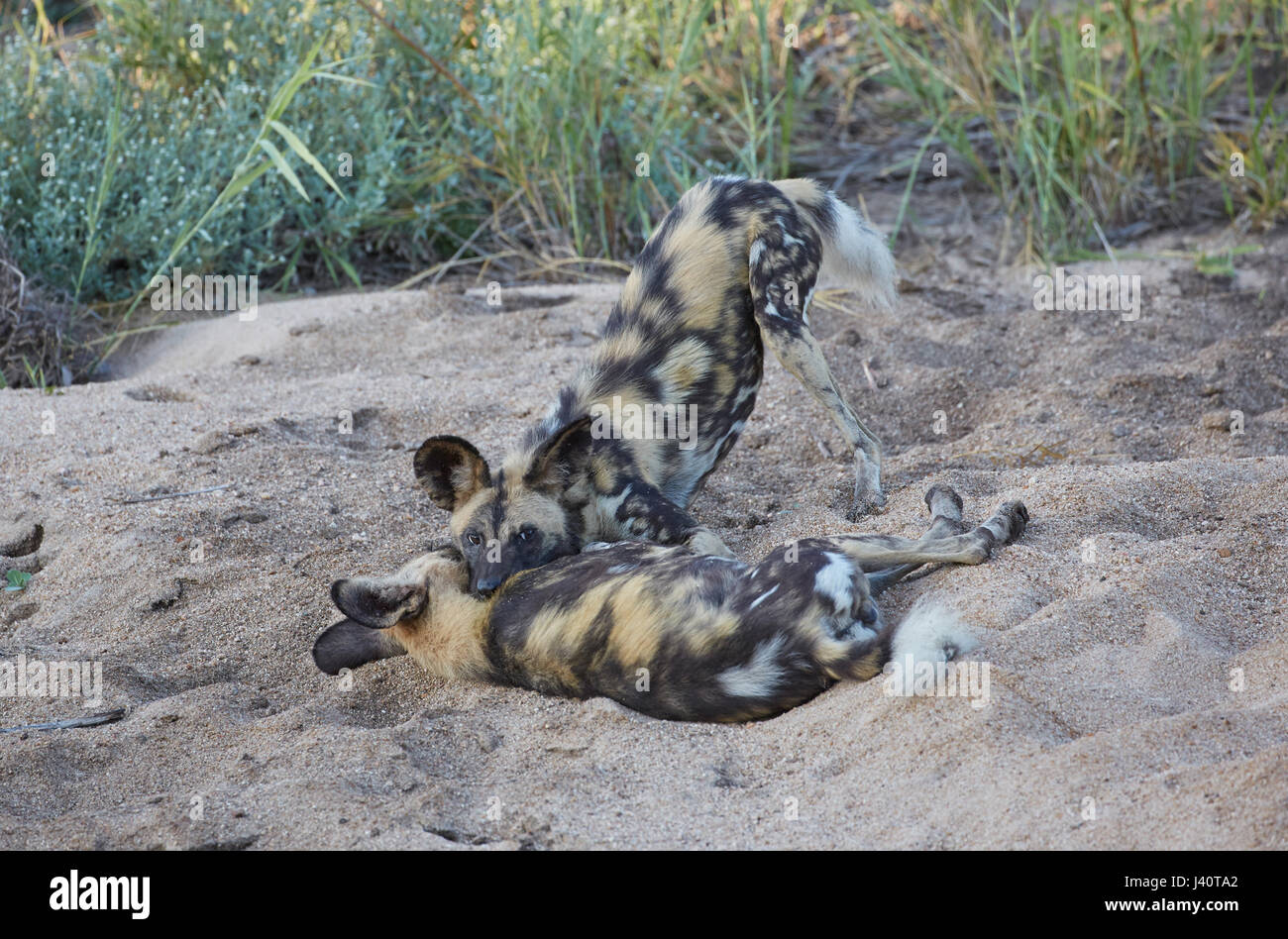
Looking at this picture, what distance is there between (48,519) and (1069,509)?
2696 mm

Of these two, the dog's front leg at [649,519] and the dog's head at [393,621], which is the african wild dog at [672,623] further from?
the dog's front leg at [649,519]

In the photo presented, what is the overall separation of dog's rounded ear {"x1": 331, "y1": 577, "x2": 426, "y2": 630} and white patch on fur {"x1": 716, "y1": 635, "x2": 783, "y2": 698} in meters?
0.80

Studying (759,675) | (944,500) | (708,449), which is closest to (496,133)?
(708,449)

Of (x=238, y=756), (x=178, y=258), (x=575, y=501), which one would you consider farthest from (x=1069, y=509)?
(x=178, y=258)

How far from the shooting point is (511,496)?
11.2 feet

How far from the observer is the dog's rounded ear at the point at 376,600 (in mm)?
2853

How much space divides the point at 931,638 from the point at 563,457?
1.24 m

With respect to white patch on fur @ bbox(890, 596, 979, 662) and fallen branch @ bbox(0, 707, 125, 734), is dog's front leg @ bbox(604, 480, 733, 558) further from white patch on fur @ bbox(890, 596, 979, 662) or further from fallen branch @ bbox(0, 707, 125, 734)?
fallen branch @ bbox(0, 707, 125, 734)

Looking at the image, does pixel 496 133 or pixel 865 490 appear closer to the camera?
pixel 865 490

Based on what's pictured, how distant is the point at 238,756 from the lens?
264cm

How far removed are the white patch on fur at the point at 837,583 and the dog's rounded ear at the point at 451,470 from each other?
40.6 inches

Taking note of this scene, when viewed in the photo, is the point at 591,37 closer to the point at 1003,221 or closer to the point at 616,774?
the point at 1003,221

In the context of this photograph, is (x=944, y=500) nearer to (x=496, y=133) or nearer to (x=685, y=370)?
(x=685, y=370)

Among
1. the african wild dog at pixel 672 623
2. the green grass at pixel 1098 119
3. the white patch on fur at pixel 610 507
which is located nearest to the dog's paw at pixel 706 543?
the african wild dog at pixel 672 623
